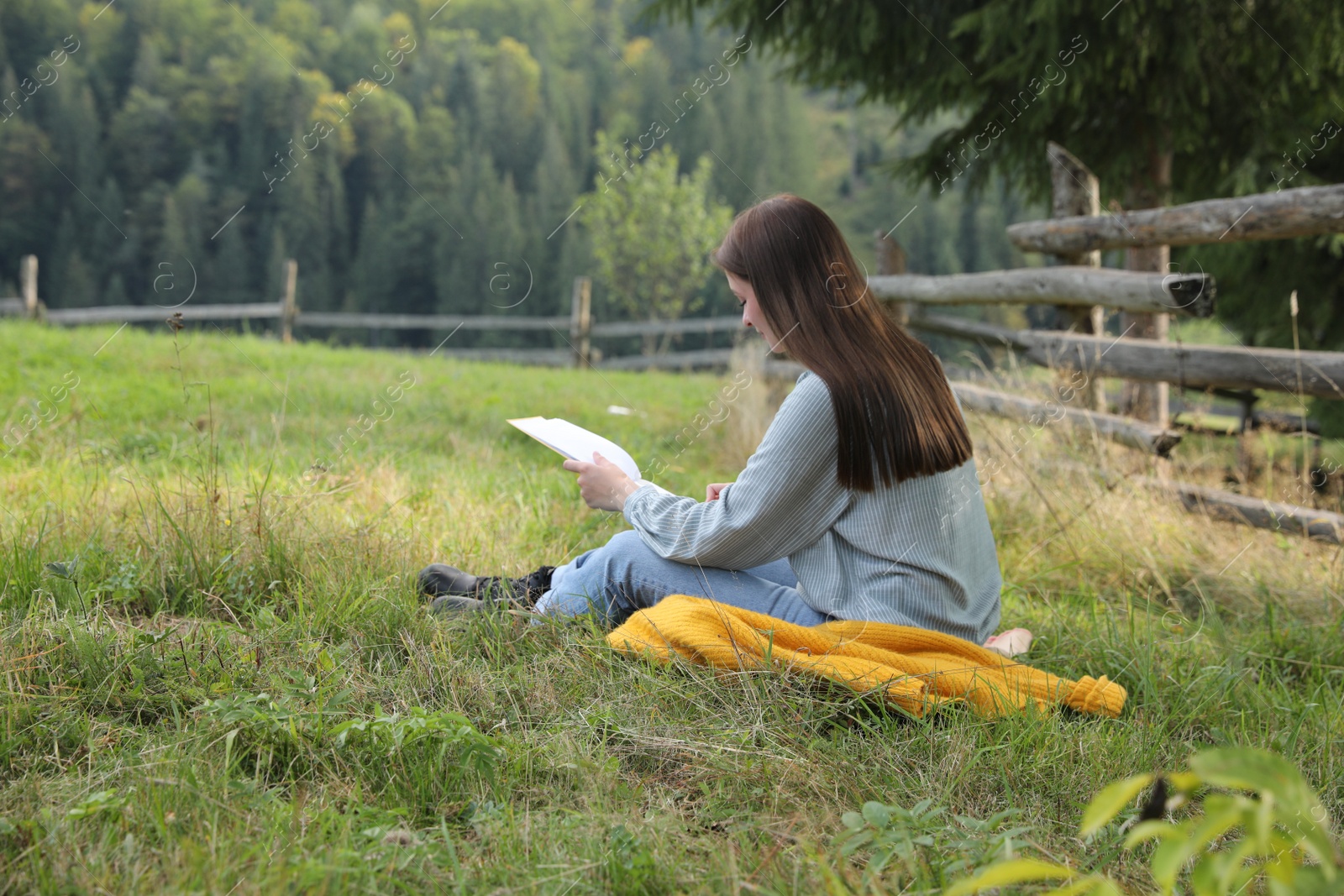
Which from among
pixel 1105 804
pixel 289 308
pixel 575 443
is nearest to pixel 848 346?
pixel 575 443

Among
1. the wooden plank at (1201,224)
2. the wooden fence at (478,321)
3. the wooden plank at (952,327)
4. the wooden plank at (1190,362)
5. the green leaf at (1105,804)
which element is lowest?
the wooden fence at (478,321)

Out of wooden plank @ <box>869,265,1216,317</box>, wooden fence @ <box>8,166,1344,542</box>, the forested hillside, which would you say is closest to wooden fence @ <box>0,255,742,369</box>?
wooden plank @ <box>869,265,1216,317</box>

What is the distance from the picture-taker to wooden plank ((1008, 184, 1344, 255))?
361 centimetres

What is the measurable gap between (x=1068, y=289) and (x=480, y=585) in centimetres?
342

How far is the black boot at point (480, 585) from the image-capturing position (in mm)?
2467

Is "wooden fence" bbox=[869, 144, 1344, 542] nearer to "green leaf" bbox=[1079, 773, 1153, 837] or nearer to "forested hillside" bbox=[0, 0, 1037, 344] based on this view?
"green leaf" bbox=[1079, 773, 1153, 837]

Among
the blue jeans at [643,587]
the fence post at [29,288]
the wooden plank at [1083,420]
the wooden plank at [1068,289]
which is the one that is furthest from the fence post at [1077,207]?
the fence post at [29,288]

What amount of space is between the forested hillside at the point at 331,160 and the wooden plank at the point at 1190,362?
3125 centimetres

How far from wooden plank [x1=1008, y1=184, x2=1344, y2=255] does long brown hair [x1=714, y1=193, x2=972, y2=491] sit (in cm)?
236

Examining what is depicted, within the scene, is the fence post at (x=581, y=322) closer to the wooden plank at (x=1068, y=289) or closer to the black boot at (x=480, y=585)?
the wooden plank at (x=1068, y=289)

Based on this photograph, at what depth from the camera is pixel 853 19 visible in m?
5.43

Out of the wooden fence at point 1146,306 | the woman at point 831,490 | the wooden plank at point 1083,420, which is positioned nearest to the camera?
the woman at point 831,490

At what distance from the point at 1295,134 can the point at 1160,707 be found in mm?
4667

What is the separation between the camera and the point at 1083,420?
448cm
